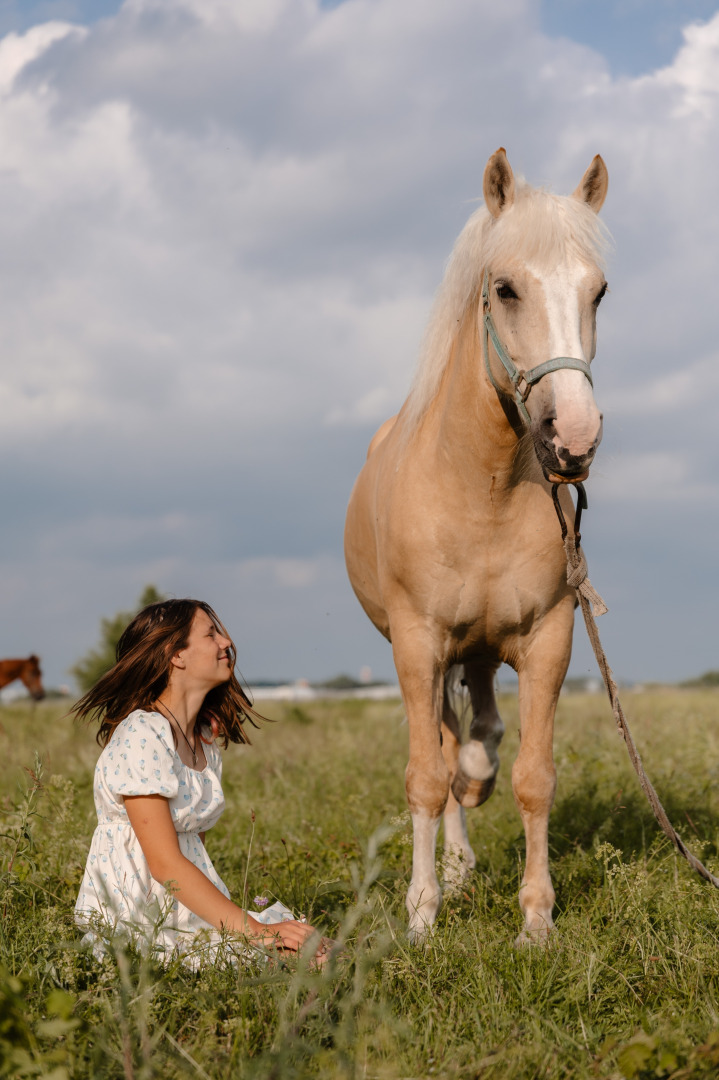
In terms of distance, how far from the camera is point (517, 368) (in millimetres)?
3021

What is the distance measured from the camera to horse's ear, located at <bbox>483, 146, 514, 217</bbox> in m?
3.23

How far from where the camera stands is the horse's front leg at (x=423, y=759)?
3350 mm

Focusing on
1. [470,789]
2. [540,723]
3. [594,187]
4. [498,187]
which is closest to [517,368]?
[498,187]

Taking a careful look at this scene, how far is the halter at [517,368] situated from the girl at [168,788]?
131 centimetres

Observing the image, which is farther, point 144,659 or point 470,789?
point 470,789

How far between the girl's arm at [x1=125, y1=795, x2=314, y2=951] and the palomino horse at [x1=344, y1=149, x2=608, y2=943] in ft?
3.00

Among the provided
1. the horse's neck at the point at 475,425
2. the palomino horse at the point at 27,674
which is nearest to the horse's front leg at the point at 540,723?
the horse's neck at the point at 475,425

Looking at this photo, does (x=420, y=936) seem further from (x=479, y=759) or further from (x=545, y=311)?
(x=545, y=311)

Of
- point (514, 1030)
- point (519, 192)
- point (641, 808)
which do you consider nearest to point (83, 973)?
point (514, 1030)

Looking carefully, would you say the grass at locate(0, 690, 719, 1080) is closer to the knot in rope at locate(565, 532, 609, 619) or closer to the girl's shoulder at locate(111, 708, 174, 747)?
the girl's shoulder at locate(111, 708, 174, 747)

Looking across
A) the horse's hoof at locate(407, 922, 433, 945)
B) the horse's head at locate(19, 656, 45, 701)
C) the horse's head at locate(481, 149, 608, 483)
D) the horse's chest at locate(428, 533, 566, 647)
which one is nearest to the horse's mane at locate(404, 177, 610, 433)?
the horse's head at locate(481, 149, 608, 483)

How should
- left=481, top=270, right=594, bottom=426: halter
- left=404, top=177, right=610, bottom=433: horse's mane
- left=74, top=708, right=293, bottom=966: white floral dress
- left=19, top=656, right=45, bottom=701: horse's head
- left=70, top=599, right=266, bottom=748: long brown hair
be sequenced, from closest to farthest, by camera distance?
left=74, top=708, right=293, bottom=966: white floral dress, left=481, top=270, right=594, bottom=426: halter, left=70, top=599, right=266, bottom=748: long brown hair, left=404, top=177, right=610, bottom=433: horse's mane, left=19, top=656, right=45, bottom=701: horse's head

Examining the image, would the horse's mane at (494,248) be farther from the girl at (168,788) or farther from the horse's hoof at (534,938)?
the horse's hoof at (534,938)

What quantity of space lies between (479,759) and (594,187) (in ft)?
8.56
